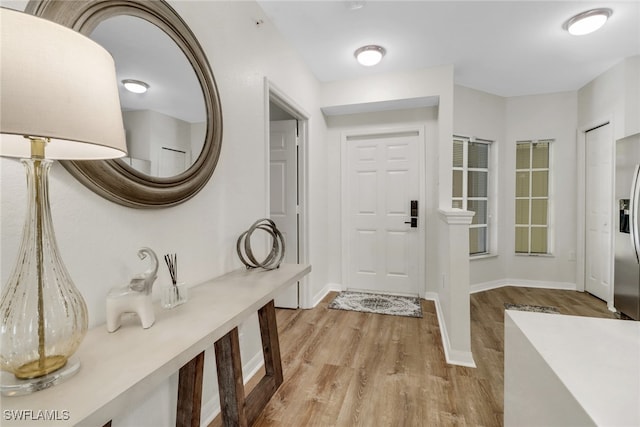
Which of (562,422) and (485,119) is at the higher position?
(485,119)

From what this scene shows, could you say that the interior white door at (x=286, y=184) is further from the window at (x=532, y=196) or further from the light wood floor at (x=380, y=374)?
the window at (x=532, y=196)

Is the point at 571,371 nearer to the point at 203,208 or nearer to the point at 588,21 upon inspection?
the point at 203,208

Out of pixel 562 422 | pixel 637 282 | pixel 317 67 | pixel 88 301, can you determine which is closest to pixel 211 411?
pixel 88 301

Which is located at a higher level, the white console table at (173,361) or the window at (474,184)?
the window at (474,184)

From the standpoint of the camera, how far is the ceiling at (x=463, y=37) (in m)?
2.20

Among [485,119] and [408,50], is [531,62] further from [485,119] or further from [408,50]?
[408,50]

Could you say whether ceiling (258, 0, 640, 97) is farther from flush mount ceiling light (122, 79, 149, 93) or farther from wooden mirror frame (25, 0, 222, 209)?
flush mount ceiling light (122, 79, 149, 93)

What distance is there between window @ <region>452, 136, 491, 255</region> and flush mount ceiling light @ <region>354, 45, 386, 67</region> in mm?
1662

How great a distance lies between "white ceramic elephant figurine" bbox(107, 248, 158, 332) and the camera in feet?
3.10

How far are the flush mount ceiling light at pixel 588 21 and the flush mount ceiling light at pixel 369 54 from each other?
1487 millimetres

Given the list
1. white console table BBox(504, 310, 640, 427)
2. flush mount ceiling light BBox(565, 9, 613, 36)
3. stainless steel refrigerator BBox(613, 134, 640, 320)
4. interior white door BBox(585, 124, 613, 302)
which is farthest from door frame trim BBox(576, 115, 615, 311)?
white console table BBox(504, 310, 640, 427)

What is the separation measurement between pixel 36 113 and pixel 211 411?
65.6 inches

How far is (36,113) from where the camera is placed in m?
0.53

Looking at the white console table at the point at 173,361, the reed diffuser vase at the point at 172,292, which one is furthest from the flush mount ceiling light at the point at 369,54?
the reed diffuser vase at the point at 172,292
